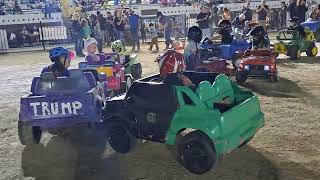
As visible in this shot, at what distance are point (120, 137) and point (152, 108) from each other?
85 cm

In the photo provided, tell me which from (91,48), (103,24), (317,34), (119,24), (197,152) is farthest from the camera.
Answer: (103,24)

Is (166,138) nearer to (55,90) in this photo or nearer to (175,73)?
(175,73)

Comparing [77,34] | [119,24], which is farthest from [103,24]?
[77,34]

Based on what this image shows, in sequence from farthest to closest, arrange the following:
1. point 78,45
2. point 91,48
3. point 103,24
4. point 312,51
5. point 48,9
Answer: point 48,9
point 103,24
point 78,45
point 312,51
point 91,48

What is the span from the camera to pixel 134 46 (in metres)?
19.9

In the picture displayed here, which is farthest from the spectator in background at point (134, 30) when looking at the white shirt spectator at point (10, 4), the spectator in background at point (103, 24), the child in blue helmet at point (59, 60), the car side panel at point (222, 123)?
the car side panel at point (222, 123)

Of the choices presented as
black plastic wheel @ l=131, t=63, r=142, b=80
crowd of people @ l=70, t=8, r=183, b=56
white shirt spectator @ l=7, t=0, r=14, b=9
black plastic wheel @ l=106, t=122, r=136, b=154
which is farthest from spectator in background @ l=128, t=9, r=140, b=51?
black plastic wheel @ l=106, t=122, r=136, b=154

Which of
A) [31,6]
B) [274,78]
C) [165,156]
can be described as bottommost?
[165,156]

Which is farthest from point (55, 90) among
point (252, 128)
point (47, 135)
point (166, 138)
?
point (252, 128)

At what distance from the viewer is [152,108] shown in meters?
5.97

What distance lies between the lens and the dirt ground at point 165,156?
5574 millimetres

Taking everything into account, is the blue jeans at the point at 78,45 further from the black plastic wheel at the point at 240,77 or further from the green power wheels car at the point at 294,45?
the black plastic wheel at the point at 240,77

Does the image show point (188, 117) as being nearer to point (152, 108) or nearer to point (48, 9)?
point (152, 108)

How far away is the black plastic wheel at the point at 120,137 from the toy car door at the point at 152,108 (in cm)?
23
